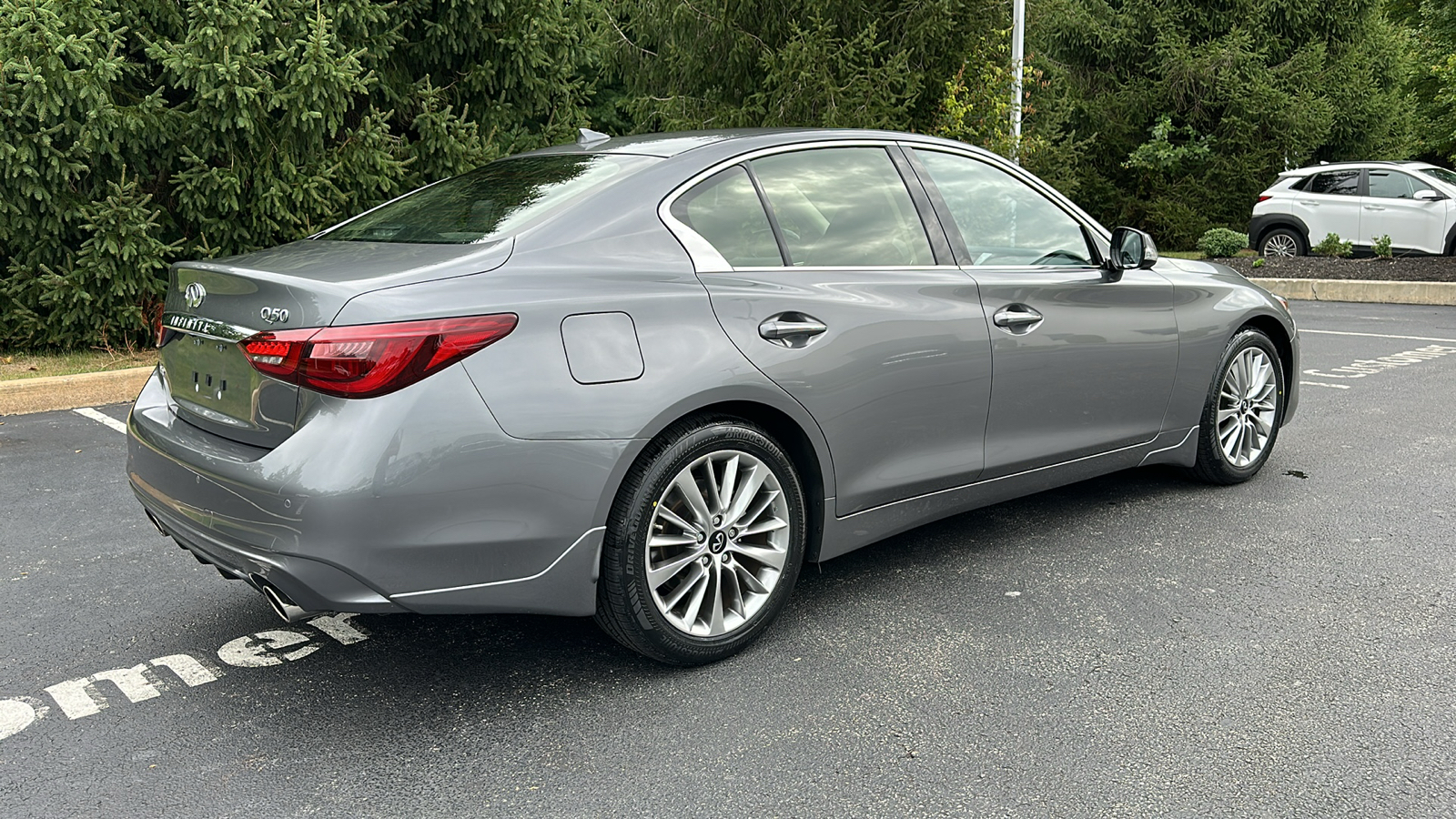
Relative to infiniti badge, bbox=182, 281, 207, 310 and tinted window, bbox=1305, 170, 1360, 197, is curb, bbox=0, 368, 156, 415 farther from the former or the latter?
tinted window, bbox=1305, 170, 1360, 197

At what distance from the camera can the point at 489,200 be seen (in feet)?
12.4

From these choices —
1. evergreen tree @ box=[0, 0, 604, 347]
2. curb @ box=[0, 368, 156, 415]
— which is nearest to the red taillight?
curb @ box=[0, 368, 156, 415]

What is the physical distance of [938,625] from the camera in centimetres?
382

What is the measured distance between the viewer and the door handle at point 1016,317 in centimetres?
416

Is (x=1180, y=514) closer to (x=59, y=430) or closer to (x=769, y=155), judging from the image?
(x=769, y=155)

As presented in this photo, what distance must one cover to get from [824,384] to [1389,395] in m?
5.71

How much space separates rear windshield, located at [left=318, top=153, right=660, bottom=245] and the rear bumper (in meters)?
0.69

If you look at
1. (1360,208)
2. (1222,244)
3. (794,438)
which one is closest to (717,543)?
(794,438)

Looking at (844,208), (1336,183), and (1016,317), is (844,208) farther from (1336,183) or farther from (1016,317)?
(1336,183)

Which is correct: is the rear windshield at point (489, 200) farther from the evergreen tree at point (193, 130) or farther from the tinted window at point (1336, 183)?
the tinted window at point (1336, 183)

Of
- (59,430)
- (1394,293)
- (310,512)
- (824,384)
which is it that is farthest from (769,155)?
(1394,293)

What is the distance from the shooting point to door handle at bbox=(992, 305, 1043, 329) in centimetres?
416

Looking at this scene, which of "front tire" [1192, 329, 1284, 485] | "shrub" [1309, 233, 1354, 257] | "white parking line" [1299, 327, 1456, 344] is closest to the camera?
"front tire" [1192, 329, 1284, 485]

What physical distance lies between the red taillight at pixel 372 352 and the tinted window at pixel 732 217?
0.87 metres
